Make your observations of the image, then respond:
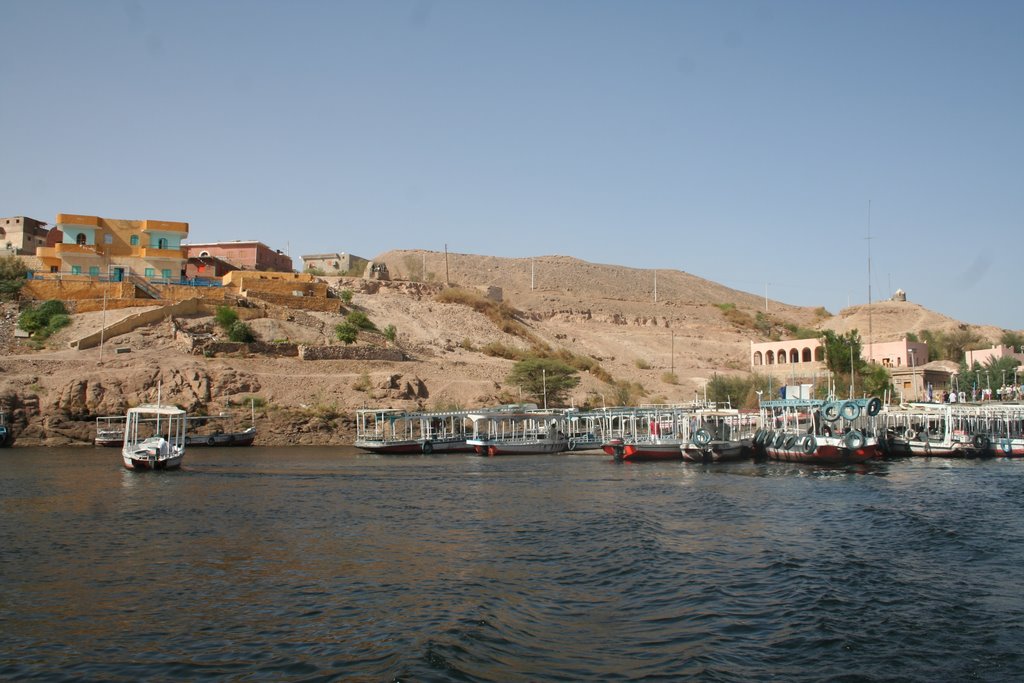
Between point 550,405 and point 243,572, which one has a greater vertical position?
point 550,405

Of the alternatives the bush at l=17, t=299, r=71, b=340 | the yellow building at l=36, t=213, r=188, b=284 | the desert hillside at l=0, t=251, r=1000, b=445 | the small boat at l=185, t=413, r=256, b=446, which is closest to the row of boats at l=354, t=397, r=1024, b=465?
the desert hillside at l=0, t=251, r=1000, b=445

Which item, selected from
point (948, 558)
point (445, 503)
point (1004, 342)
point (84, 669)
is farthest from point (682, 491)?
point (1004, 342)

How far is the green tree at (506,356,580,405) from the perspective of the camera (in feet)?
176

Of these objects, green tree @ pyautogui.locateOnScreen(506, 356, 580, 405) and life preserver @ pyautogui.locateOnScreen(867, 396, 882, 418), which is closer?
life preserver @ pyautogui.locateOnScreen(867, 396, 882, 418)

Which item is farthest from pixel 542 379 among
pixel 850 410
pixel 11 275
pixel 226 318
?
pixel 11 275

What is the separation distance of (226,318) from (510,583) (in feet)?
139

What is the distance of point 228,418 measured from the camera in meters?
45.4

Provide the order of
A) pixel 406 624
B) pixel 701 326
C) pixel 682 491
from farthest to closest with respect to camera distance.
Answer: pixel 701 326, pixel 682 491, pixel 406 624

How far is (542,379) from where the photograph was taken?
53.3 m

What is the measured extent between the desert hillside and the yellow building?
5.77 meters

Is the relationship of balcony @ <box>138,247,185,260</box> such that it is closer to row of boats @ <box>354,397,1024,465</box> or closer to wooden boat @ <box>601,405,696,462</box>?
row of boats @ <box>354,397,1024,465</box>

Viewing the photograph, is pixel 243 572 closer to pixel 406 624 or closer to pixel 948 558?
pixel 406 624

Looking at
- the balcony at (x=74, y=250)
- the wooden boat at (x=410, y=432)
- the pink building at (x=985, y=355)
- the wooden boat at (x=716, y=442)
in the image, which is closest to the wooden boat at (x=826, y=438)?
the wooden boat at (x=716, y=442)

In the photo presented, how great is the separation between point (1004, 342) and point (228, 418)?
64.3m
